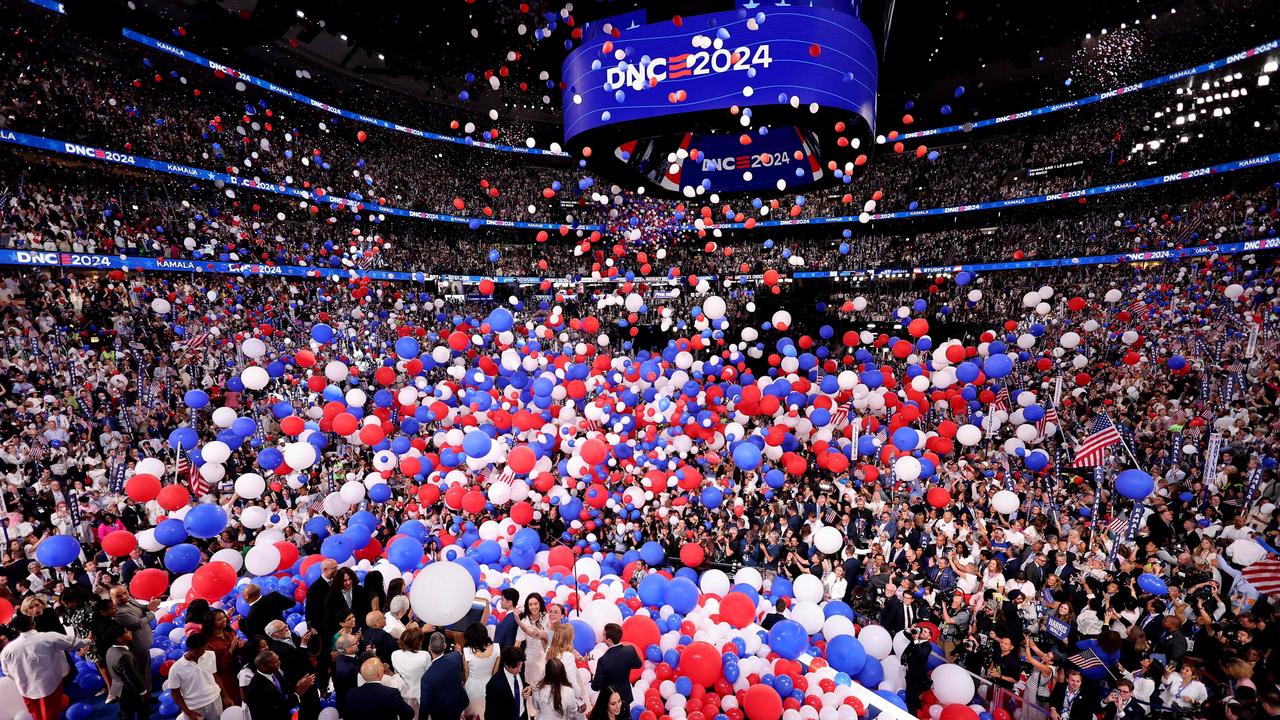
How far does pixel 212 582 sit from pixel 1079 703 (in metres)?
7.57

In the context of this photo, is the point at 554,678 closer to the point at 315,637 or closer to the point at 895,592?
the point at 315,637

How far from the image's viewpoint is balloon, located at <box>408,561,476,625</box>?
159 inches

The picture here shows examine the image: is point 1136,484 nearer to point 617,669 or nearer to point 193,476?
point 617,669

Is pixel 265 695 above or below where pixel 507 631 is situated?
below

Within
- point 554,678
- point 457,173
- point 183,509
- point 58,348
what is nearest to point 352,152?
point 457,173

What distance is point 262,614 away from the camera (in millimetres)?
4855

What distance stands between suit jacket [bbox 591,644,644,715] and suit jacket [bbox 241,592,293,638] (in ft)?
9.06

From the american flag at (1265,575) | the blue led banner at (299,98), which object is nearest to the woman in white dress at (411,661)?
the american flag at (1265,575)

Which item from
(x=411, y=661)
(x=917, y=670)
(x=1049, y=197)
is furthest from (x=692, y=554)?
(x=1049, y=197)

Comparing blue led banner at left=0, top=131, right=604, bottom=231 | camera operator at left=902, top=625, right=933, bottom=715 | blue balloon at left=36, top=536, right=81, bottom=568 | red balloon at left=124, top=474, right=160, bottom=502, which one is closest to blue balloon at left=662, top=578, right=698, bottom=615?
camera operator at left=902, top=625, right=933, bottom=715

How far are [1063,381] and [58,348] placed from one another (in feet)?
71.3

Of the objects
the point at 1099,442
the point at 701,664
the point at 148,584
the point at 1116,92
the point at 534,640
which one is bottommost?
the point at 148,584

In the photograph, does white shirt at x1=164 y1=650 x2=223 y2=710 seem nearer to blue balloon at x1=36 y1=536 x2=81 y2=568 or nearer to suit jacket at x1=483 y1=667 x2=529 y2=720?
suit jacket at x1=483 y1=667 x2=529 y2=720

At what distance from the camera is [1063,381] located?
1416cm
